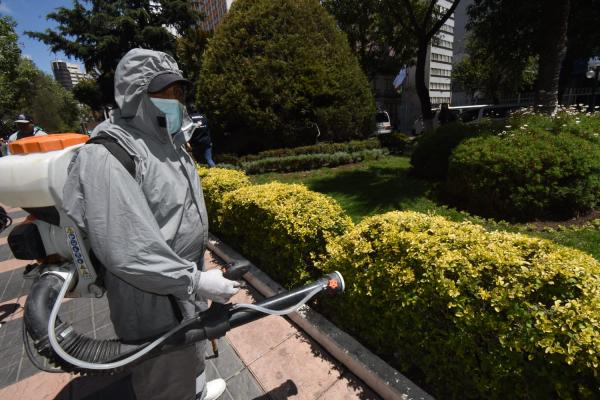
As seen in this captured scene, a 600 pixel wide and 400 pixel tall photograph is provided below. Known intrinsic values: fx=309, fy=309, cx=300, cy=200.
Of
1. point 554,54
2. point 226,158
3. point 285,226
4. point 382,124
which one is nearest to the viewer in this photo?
point 285,226

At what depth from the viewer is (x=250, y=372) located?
9.28 ft

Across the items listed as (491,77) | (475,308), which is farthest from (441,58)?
(475,308)

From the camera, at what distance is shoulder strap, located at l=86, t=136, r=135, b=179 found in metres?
1.45

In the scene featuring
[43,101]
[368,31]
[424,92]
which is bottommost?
[424,92]

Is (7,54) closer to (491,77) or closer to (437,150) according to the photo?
(437,150)

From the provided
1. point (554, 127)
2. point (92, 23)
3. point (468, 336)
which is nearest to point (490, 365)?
point (468, 336)

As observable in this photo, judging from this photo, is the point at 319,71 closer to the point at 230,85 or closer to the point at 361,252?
the point at 230,85

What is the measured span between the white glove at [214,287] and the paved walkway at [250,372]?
148cm

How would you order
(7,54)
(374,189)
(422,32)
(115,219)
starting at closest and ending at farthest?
(115,219) → (374,189) → (422,32) → (7,54)

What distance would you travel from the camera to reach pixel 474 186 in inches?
221

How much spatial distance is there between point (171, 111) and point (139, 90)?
0.76 ft

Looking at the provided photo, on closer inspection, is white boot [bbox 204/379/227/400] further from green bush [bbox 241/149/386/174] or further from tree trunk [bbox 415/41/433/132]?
tree trunk [bbox 415/41/433/132]

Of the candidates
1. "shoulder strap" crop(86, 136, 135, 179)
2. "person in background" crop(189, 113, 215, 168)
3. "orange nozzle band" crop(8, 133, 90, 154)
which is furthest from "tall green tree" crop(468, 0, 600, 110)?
"orange nozzle band" crop(8, 133, 90, 154)

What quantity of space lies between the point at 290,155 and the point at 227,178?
5.68 metres
